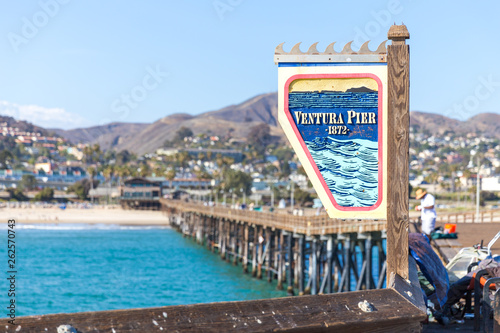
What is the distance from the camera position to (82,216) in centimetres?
9500

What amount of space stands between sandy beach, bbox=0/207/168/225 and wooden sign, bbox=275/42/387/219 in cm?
8600

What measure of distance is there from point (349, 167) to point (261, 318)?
2130 mm

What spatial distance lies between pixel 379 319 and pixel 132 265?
4400cm

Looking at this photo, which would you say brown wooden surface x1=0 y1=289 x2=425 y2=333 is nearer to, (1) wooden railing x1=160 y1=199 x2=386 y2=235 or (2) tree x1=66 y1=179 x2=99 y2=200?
(1) wooden railing x1=160 y1=199 x2=386 y2=235

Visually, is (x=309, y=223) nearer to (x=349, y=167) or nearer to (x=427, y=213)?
(x=427, y=213)

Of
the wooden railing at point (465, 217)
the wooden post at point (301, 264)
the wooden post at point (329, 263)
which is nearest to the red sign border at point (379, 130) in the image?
the wooden post at point (329, 263)

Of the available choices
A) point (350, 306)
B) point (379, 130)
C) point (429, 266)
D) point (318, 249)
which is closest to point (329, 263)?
point (318, 249)

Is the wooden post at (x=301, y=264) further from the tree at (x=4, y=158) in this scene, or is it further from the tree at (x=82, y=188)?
the tree at (x=4, y=158)

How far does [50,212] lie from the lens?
3826 inches

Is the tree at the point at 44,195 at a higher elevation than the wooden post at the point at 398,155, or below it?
below

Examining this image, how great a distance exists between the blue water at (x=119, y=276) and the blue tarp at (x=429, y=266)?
1556 centimetres

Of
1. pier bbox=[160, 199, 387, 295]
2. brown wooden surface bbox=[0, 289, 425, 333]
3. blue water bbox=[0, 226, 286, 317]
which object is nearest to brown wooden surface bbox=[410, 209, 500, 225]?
pier bbox=[160, 199, 387, 295]

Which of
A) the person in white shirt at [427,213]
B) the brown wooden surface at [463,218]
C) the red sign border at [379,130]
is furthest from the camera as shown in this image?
the brown wooden surface at [463,218]

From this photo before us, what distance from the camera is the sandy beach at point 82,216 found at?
297 ft
